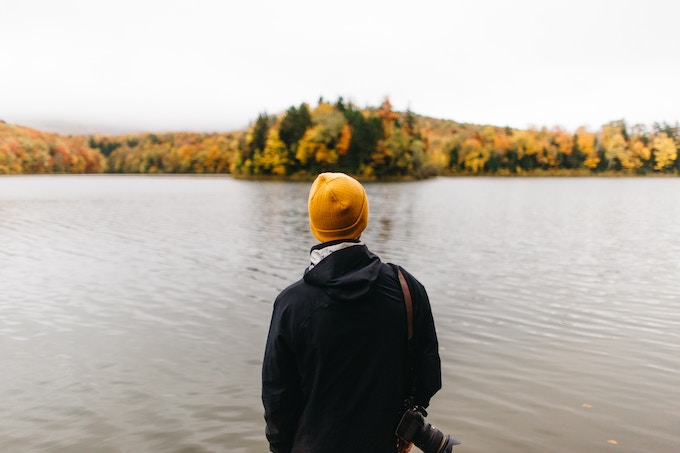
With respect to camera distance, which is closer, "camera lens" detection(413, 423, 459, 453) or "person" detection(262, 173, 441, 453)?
"person" detection(262, 173, 441, 453)

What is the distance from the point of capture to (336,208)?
221 centimetres

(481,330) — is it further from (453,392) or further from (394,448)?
(394,448)

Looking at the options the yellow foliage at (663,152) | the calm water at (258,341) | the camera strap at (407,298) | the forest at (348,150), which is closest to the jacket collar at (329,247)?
the camera strap at (407,298)

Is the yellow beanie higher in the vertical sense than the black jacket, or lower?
higher

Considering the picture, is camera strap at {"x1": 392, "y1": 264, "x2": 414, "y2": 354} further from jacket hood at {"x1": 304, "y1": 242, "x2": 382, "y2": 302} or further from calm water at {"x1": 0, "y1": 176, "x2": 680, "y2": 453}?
calm water at {"x1": 0, "y1": 176, "x2": 680, "y2": 453}

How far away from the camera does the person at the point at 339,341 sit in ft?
7.07

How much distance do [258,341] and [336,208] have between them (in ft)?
19.8

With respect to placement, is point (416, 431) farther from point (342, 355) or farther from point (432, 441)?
point (342, 355)

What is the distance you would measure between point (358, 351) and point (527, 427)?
367 centimetres

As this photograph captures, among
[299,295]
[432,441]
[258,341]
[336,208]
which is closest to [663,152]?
[258,341]

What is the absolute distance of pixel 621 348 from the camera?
24.4 feet

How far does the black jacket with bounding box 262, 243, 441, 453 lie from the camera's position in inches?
84.7

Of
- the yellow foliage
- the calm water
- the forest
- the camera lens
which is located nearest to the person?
the camera lens

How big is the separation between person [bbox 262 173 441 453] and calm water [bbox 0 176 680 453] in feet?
9.31
